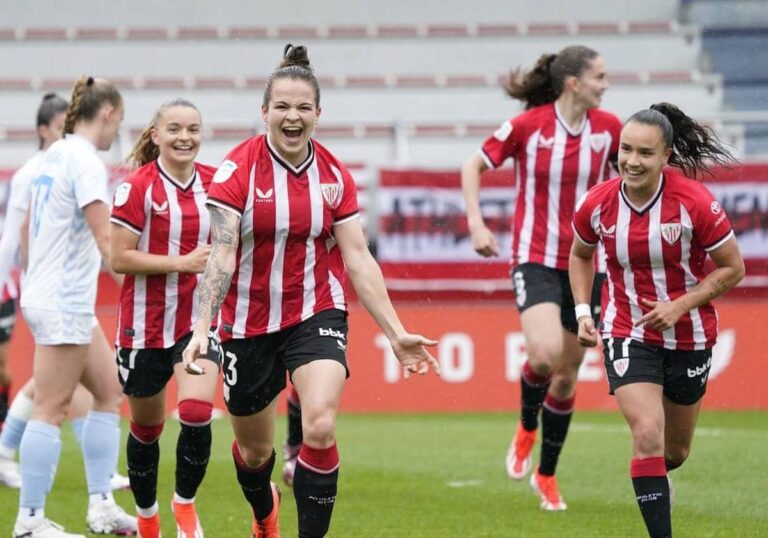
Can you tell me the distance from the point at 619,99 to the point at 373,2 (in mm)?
4960

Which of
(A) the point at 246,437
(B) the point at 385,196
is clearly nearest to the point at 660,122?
(A) the point at 246,437

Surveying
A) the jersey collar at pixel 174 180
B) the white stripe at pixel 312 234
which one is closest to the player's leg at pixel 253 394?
the white stripe at pixel 312 234

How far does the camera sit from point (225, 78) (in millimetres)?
19719

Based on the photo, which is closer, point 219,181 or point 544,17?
point 219,181

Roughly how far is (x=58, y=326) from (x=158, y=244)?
602 mm

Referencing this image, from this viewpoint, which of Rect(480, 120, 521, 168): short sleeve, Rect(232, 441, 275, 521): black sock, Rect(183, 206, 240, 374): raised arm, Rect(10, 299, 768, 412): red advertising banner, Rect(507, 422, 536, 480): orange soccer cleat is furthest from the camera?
Rect(10, 299, 768, 412): red advertising banner

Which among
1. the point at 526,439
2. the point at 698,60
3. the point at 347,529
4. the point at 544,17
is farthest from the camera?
the point at 544,17

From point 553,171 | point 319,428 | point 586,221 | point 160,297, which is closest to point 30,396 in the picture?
point 160,297

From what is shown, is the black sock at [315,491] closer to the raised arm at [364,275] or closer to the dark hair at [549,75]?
the raised arm at [364,275]

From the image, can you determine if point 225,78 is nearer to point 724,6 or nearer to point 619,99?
point 619,99

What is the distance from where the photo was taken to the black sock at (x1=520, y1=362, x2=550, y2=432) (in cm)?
737

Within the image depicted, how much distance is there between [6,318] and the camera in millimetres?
9359

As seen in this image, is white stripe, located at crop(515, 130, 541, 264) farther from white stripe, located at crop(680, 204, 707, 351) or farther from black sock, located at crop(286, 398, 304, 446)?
white stripe, located at crop(680, 204, 707, 351)

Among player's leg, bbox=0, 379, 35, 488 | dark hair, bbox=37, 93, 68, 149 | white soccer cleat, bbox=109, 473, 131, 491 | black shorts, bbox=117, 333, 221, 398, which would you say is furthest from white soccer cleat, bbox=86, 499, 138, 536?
dark hair, bbox=37, 93, 68, 149
